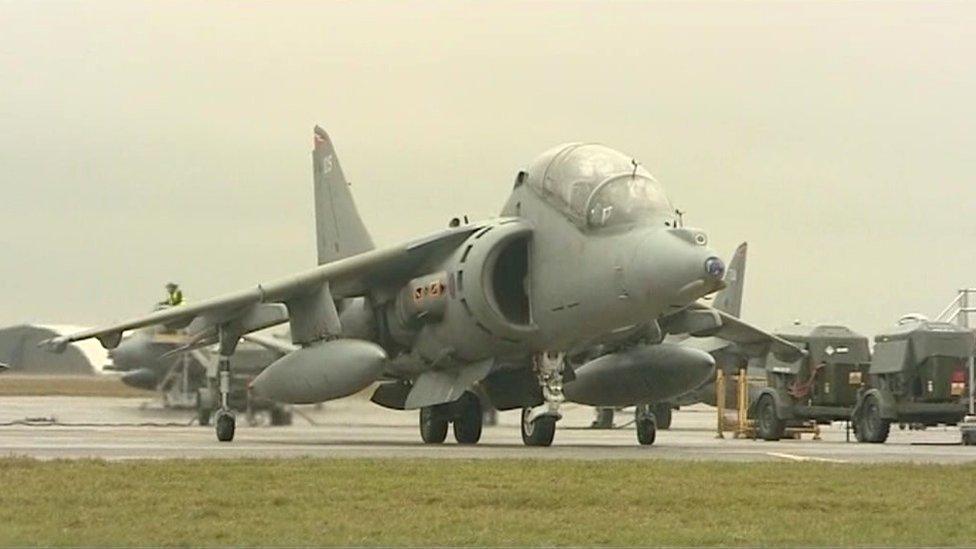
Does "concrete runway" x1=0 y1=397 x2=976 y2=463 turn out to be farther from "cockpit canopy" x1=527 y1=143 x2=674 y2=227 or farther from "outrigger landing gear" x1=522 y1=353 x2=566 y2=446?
"cockpit canopy" x1=527 y1=143 x2=674 y2=227

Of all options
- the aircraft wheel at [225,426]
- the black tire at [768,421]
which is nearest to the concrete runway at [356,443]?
the aircraft wheel at [225,426]

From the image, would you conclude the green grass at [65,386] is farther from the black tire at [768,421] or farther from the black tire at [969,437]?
the black tire at [969,437]

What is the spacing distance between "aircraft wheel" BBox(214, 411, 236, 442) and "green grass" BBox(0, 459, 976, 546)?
346 inches

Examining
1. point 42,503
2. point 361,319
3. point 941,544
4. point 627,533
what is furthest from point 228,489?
point 361,319

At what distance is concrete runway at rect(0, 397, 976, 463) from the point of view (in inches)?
800

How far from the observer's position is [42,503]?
12.6 metres

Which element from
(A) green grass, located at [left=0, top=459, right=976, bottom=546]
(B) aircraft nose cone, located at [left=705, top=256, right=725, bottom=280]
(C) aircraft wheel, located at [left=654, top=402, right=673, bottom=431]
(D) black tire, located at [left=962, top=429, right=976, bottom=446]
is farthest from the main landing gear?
(C) aircraft wheel, located at [left=654, top=402, right=673, bottom=431]

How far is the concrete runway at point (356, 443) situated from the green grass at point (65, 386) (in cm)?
49

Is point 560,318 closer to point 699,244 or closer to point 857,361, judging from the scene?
point 699,244

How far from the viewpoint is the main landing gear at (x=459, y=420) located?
2669 centimetres

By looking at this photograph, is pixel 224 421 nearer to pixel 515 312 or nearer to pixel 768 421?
pixel 515 312

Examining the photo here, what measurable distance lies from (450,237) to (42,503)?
1322cm

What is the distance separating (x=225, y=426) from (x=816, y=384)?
1132 centimetres

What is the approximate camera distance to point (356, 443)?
84.2ft
